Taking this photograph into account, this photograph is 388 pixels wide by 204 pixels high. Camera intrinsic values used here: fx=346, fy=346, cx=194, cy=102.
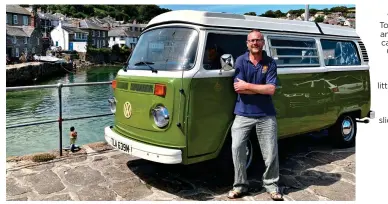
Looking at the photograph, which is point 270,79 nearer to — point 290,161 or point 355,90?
point 290,161

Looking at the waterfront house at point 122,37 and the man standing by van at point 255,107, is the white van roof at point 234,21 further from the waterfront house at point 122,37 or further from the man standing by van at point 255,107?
the waterfront house at point 122,37

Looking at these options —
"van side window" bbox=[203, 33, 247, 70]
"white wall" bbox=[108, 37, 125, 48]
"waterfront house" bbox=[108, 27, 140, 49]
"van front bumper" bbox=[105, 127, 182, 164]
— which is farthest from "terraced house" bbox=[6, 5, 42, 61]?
"van side window" bbox=[203, 33, 247, 70]

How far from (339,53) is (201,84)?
366cm

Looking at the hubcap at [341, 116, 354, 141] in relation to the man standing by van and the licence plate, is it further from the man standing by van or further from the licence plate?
the licence plate

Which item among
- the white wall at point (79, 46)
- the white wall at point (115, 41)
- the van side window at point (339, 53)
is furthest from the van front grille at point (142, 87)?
the white wall at point (115, 41)

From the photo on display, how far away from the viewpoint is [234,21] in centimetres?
492

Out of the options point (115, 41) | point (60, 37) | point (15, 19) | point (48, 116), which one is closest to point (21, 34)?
point (15, 19)

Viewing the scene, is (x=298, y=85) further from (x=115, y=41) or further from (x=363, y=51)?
(x=115, y=41)

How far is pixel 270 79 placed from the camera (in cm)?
428

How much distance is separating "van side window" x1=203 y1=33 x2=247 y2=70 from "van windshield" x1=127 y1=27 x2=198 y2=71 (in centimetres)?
20

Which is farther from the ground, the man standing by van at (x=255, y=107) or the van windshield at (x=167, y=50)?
the van windshield at (x=167, y=50)

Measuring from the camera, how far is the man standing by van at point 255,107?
4.28m

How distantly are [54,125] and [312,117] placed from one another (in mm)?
19534

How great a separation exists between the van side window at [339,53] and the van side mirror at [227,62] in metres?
2.64
